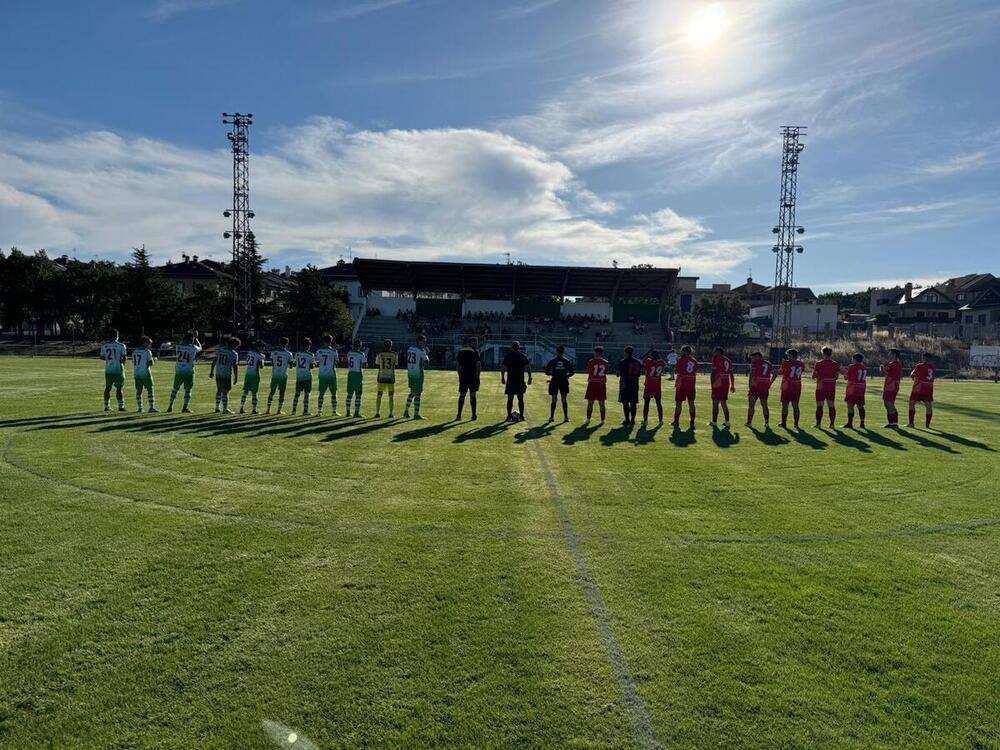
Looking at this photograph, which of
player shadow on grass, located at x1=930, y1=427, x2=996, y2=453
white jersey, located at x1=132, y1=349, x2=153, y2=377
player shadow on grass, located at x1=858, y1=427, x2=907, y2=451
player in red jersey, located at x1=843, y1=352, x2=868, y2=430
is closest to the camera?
player shadow on grass, located at x1=858, y1=427, x2=907, y2=451

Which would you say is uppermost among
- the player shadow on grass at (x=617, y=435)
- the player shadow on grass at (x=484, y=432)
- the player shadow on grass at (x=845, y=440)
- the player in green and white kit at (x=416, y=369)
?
the player in green and white kit at (x=416, y=369)

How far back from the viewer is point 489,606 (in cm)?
415

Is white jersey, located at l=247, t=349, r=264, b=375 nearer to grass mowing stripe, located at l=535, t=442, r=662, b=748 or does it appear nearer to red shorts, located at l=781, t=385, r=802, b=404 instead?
grass mowing stripe, located at l=535, t=442, r=662, b=748

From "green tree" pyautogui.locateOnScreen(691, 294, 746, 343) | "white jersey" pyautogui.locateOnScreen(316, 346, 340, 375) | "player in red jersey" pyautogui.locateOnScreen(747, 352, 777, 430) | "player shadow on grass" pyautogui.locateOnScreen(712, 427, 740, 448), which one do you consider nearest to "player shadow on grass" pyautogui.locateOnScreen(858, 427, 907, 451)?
"player in red jersey" pyautogui.locateOnScreen(747, 352, 777, 430)

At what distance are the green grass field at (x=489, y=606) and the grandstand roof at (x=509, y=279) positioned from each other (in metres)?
49.1

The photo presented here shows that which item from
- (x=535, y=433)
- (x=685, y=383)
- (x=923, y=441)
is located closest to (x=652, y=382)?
(x=685, y=383)

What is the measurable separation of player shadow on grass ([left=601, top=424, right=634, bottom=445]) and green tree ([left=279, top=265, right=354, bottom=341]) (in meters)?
42.0

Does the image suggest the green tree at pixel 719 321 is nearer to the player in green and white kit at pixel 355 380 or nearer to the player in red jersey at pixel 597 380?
the player in red jersey at pixel 597 380

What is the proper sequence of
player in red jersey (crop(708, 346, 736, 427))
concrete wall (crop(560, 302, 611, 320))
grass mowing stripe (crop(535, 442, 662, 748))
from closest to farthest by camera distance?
grass mowing stripe (crop(535, 442, 662, 748))
player in red jersey (crop(708, 346, 736, 427))
concrete wall (crop(560, 302, 611, 320))

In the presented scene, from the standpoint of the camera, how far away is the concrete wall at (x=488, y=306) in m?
59.5

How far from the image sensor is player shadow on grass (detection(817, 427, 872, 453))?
11516mm

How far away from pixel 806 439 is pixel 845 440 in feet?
2.71

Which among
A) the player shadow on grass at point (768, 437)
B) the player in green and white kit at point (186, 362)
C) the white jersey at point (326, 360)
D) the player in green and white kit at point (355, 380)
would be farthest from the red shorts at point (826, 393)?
the player in green and white kit at point (186, 362)

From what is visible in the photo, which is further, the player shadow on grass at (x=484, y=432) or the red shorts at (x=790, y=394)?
the red shorts at (x=790, y=394)
